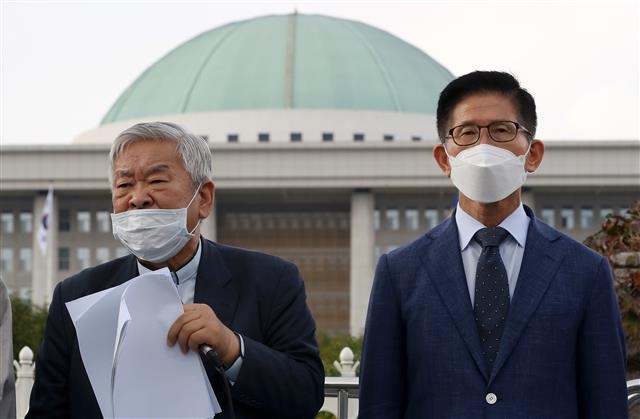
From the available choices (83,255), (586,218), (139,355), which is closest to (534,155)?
(139,355)

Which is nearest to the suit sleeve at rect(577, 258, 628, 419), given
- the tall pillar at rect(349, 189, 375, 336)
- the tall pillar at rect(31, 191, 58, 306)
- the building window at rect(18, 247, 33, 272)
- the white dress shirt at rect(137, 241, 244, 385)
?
the white dress shirt at rect(137, 241, 244, 385)

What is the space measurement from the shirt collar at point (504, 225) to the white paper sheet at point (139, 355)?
1060 mm

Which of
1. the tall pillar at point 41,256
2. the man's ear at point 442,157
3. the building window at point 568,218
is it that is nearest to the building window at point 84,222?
the tall pillar at point 41,256

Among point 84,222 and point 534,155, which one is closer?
point 534,155

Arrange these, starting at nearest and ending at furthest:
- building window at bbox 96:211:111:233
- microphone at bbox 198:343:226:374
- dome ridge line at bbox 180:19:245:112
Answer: microphone at bbox 198:343:226:374, building window at bbox 96:211:111:233, dome ridge line at bbox 180:19:245:112

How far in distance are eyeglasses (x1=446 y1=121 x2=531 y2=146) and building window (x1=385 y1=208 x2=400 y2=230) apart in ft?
213

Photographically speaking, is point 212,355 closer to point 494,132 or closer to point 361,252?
point 494,132

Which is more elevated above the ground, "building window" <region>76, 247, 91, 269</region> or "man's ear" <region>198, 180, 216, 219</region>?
"building window" <region>76, 247, 91, 269</region>

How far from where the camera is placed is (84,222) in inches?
2761

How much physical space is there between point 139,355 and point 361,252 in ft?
201

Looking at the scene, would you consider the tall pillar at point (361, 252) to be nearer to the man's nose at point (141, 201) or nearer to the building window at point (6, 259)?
the building window at point (6, 259)

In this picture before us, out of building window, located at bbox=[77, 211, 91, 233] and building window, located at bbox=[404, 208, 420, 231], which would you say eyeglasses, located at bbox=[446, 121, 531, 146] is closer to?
building window, located at bbox=[404, 208, 420, 231]

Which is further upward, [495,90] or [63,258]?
[63,258]

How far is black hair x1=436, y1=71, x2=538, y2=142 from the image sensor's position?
4.27m
